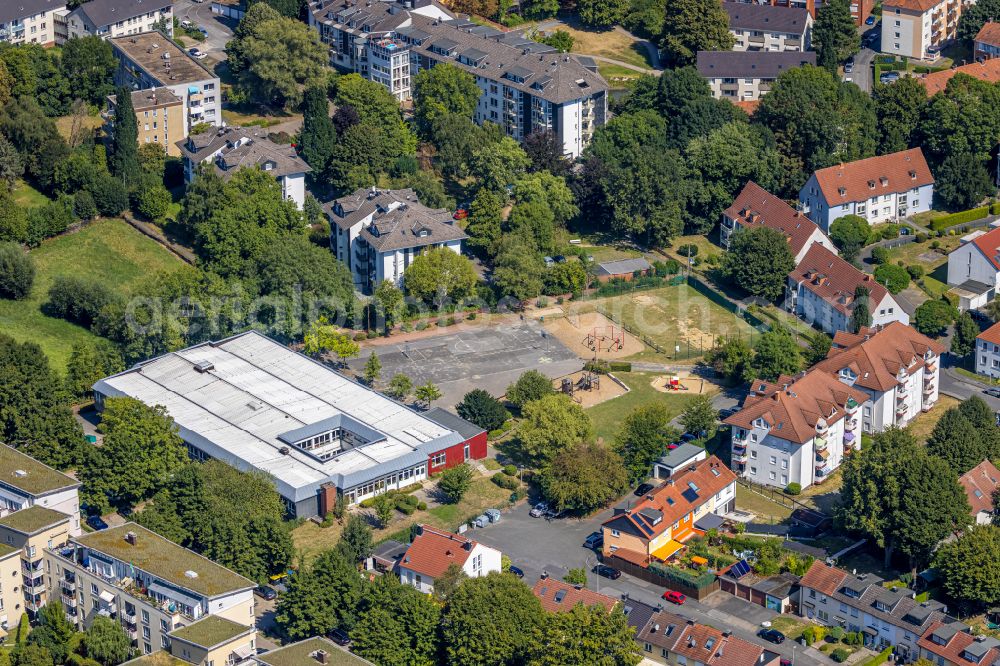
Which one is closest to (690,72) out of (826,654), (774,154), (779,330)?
(774,154)

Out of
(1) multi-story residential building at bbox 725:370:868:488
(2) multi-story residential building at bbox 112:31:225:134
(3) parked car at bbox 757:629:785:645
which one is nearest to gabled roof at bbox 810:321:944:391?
(1) multi-story residential building at bbox 725:370:868:488

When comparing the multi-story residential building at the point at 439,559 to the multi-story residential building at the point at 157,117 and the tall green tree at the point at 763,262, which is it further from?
the multi-story residential building at the point at 157,117

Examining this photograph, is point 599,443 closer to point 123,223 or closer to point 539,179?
point 539,179

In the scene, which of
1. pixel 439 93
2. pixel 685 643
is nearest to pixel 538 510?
pixel 685 643

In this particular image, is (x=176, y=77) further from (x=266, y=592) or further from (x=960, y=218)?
(x=960, y=218)

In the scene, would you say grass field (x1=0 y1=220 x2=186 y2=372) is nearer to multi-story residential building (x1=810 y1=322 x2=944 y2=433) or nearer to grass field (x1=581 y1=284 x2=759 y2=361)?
grass field (x1=581 y1=284 x2=759 y2=361)
